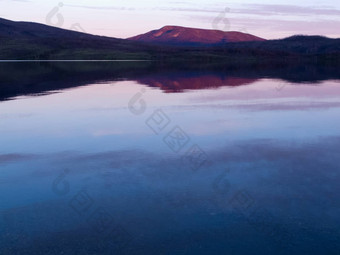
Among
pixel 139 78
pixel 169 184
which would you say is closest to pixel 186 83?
pixel 139 78

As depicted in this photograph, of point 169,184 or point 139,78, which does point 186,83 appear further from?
point 169,184

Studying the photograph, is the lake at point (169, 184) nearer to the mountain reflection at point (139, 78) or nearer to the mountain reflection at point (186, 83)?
the mountain reflection at point (139, 78)

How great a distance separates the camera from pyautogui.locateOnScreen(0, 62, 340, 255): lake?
21.7 ft

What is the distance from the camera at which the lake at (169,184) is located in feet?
21.7

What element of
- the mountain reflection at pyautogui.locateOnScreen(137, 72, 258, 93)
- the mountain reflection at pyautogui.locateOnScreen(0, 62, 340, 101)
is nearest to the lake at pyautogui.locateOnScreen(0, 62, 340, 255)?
the mountain reflection at pyautogui.locateOnScreen(0, 62, 340, 101)

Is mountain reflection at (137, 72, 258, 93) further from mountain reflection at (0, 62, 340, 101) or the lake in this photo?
the lake

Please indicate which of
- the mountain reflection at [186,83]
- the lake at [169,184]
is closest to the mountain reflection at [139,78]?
the mountain reflection at [186,83]

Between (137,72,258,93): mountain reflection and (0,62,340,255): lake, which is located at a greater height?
(137,72,258,93): mountain reflection

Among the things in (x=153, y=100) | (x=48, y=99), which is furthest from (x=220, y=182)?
(x=48, y=99)

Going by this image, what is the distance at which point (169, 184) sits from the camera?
30.0 feet

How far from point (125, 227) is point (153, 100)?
17616 millimetres

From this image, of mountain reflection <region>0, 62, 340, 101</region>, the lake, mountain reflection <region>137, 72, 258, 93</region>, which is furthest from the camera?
mountain reflection <region>137, 72, 258, 93</region>

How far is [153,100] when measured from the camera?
2428cm

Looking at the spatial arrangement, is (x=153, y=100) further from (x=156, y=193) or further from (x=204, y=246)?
(x=204, y=246)
